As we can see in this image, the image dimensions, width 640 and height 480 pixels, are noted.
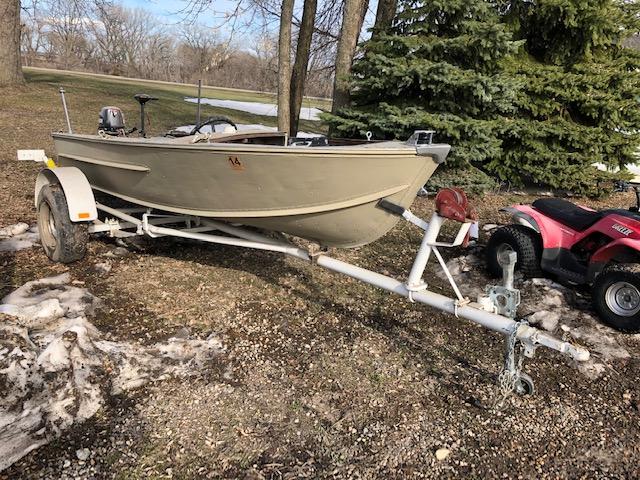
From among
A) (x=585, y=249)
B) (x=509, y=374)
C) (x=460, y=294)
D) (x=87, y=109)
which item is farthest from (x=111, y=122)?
(x=87, y=109)

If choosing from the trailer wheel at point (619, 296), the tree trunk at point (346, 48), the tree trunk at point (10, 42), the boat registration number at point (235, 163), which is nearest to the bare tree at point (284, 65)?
the tree trunk at point (346, 48)

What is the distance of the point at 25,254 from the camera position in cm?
475

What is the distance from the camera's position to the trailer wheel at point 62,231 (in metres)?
4.35

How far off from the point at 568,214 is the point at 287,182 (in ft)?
9.90

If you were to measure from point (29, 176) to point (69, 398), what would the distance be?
623 centimetres

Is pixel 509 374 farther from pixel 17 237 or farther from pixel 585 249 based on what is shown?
pixel 17 237

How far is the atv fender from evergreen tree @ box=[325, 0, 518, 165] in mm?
3501

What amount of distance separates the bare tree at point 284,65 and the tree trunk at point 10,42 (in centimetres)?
909

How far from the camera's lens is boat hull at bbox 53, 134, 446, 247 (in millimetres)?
3092

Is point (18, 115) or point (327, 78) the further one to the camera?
point (327, 78)

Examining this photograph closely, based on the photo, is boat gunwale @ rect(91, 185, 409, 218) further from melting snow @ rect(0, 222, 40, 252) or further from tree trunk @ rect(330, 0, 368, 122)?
tree trunk @ rect(330, 0, 368, 122)

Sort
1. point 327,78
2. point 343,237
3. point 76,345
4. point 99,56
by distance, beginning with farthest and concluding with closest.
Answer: point 99,56 → point 327,78 → point 343,237 → point 76,345

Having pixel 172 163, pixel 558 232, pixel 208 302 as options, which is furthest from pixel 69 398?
pixel 558 232

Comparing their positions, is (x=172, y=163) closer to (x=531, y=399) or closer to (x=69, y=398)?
(x=69, y=398)
